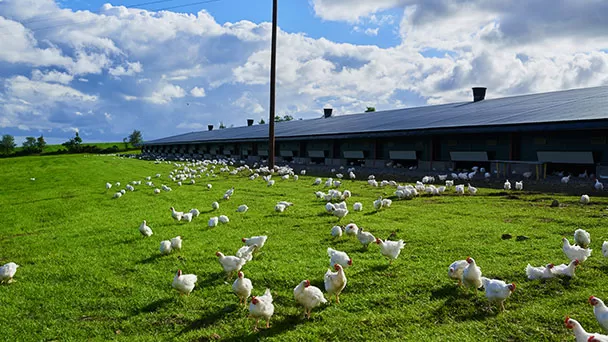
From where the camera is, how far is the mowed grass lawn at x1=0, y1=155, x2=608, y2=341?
562cm

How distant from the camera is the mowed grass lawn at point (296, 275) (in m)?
5.62

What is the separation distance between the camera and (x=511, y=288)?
226 inches

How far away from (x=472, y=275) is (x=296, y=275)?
9.01 ft

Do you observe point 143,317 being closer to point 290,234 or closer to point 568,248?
point 290,234

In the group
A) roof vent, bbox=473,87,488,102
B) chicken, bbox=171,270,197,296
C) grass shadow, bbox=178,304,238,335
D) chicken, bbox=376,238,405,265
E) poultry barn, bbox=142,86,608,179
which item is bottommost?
grass shadow, bbox=178,304,238,335

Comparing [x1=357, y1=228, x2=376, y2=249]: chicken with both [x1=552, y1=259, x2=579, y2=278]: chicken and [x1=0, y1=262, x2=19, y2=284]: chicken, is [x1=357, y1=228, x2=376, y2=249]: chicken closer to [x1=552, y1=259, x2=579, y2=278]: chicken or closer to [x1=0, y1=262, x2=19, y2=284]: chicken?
[x1=552, y1=259, x2=579, y2=278]: chicken

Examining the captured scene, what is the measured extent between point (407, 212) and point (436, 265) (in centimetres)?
580

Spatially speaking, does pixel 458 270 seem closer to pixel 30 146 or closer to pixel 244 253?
pixel 244 253

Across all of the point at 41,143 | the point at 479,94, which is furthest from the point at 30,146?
the point at 479,94

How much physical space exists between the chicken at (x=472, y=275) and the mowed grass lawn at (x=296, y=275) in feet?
0.63

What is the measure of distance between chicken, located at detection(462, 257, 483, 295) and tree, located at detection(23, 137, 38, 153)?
112887 millimetres

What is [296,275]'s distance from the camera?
7.45 metres

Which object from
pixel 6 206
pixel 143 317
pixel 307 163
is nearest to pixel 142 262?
pixel 143 317

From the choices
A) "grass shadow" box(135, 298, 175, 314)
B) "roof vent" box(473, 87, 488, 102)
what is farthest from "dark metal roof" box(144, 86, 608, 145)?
"grass shadow" box(135, 298, 175, 314)
